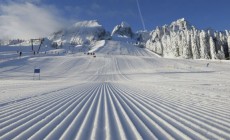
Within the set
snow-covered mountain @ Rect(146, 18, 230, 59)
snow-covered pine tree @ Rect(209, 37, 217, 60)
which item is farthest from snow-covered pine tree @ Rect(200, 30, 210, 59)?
snow-covered pine tree @ Rect(209, 37, 217, 60)

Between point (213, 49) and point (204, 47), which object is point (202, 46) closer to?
point (204, 47)

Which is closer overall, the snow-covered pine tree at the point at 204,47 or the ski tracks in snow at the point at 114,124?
the ski tracks in snow at the point at 114,124

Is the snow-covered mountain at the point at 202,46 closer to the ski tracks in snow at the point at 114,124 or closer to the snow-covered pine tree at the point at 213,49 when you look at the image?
the snow-covered pine tree at the point at 213,49

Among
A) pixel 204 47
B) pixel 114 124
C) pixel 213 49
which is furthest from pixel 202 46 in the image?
pixel 114 124

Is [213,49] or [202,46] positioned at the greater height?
[202,46]

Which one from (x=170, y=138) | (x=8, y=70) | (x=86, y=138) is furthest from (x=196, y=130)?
(x=8, y=70)

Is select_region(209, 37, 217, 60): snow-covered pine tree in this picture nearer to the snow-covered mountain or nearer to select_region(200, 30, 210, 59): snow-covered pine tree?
the snow-covered mountain

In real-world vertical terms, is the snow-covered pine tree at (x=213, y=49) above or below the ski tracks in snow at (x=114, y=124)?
above

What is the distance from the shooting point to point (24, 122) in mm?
7312

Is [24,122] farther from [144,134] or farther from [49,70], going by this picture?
[49,70]

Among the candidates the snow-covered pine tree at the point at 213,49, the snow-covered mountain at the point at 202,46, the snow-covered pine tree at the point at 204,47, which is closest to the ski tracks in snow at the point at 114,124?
the snow-covered pine tree at the point at 213,49

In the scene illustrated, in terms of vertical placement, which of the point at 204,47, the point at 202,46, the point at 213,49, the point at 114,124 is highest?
the point at 202,46

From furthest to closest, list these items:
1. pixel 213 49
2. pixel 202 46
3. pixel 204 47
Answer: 1. pixel 202 46
2. pixel 204 47
3. pixel 213 49

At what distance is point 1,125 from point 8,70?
51.8 m
